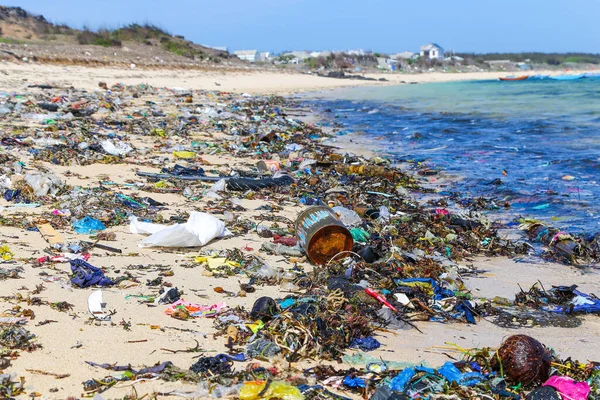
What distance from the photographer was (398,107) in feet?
75.6

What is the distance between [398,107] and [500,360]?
2083 cm

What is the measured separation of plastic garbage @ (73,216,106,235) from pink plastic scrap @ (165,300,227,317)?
5.70 feet

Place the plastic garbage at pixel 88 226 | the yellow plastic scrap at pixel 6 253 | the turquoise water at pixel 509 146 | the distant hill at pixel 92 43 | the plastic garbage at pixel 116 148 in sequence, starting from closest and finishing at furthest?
the yellow plastic scrap at pixel 6 253 → the plastic garbage at pixel 88 226 → the turquoise water at pixel 509 146 → the plastic garbage at pixel 116 148 → the distant hill at pixel 92 43

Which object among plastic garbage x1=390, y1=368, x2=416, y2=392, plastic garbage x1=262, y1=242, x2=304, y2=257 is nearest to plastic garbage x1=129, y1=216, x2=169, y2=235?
plastic garbage x1=262, y1=242, x2=304, y2=257

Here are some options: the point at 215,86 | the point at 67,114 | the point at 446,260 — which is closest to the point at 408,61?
the point at 215,86

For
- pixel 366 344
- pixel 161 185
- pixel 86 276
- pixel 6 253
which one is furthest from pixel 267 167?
pixel 366 344

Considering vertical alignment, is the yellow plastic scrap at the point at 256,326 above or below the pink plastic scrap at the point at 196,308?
below

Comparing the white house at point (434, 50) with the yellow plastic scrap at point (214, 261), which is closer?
the yellow plastic scrap at point (214, 261)

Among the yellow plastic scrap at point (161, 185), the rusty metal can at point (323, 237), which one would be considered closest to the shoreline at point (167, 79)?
the yellow plastic scrap at point (161, 185)

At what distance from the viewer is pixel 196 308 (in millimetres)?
3637

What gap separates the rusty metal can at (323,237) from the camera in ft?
14.9

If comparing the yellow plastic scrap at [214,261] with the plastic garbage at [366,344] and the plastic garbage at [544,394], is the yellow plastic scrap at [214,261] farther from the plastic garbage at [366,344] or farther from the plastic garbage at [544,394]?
the plastic garbage at [544,394]

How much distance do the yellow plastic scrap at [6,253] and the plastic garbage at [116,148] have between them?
14.2 feet

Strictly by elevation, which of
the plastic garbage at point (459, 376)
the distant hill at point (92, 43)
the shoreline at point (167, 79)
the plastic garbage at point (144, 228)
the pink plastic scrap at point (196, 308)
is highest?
the distant hill at point (92, 43)
